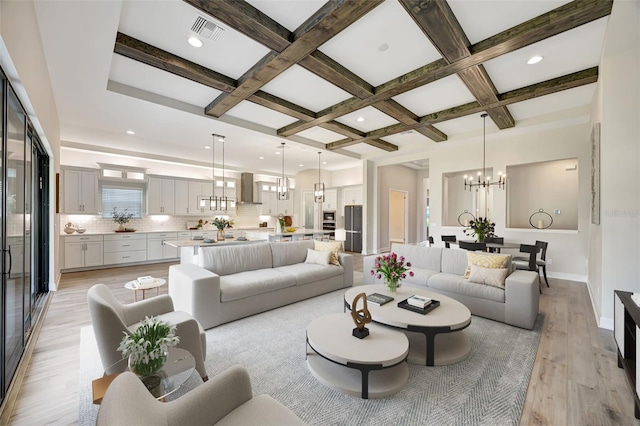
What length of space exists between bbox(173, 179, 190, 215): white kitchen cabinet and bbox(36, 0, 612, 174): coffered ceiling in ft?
7.13

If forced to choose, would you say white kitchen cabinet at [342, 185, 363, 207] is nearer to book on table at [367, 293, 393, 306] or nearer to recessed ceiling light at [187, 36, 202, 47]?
book on table at [367, 293, 393, 306]

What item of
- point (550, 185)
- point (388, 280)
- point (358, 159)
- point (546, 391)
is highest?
point (358, 159)

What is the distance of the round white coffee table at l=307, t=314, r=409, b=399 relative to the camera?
1.94 metres

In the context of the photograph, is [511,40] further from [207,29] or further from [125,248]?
[125,248]

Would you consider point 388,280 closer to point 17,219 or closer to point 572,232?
point 17,219

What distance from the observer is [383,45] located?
10.3 feet

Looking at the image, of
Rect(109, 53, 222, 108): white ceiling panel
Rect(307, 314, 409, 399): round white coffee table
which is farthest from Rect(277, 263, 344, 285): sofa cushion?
Rect(109, 53, 222, 108): white ceiling panel

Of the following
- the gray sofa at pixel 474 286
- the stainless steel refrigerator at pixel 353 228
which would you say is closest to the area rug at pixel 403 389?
the gray sofa at pixel 474 286

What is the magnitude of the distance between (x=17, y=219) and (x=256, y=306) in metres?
2.53

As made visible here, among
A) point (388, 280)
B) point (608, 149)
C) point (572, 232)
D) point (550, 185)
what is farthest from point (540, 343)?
point (550, 185)

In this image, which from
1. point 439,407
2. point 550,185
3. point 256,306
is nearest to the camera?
point 439,407

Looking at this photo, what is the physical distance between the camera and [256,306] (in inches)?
141

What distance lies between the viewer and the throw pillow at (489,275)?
343 centimetres

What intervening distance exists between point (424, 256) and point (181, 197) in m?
7.05
